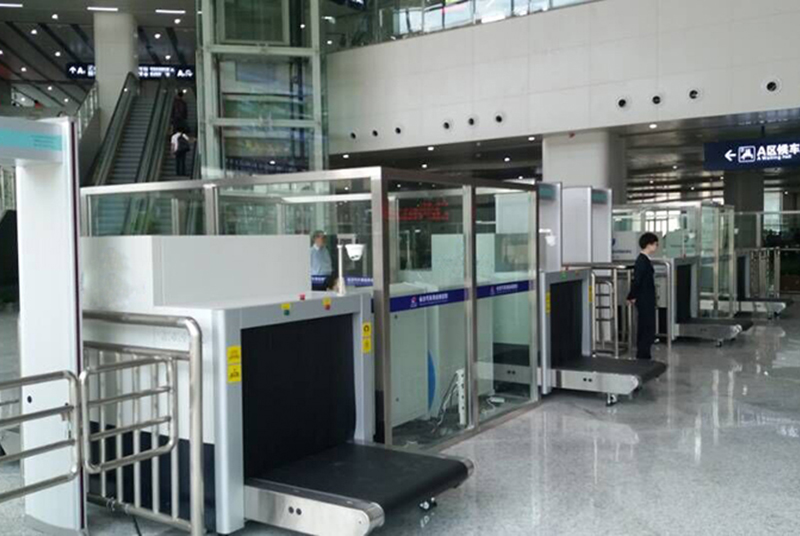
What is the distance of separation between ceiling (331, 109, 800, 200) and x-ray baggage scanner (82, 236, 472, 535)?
1170 centimetres

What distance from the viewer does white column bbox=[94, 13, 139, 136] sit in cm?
2175

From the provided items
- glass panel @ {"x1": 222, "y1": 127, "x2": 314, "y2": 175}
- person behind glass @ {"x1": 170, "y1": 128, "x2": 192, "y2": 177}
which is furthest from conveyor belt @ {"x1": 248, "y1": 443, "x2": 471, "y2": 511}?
glass panel @ {"x1": 222, "y1": 127, "x2": 314, "y2": 175}

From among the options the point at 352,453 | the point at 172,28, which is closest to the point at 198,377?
the point at 352,453

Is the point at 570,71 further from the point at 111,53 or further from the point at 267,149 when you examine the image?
the point at 111,53

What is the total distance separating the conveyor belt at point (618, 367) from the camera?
6.93m

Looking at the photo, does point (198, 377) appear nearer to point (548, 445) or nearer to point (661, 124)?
point (548, 445)

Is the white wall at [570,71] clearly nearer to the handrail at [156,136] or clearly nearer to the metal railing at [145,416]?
the handrail at [156,136]

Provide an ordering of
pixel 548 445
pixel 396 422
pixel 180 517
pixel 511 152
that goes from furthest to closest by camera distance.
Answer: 1. pixel 511 152
2. pixel 548 445
3. pixel 396 422
4. pixel 180 517

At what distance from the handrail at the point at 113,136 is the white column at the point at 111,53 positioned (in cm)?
61

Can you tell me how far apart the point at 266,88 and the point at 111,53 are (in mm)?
7274

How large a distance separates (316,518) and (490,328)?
334 cm

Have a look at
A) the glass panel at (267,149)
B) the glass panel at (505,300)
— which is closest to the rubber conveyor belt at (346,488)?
the glass panel at (505,300)

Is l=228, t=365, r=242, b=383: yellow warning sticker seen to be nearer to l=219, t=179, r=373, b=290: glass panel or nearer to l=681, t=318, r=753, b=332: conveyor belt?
l=219, t=179, r=373, b=290: glass panel

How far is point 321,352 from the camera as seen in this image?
433 centimetres
